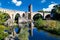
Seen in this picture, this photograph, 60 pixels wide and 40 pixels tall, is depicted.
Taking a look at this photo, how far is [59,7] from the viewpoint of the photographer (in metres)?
20.4

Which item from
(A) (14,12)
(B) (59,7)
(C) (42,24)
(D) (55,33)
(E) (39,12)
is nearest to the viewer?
(D) (55,33)

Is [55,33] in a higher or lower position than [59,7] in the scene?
lower

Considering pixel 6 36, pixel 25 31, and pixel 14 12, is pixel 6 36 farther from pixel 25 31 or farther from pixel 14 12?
pixel 14 12

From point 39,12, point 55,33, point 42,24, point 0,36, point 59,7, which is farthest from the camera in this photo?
point 39,12

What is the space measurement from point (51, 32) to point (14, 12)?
453 inches

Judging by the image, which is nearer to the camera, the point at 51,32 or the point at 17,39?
the point at 17,39

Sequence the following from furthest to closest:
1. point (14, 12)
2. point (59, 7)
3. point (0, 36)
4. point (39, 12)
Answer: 1. point (39, 12)
2. point (14, 12)
3. point (59, 7)
4. point (0, 36)

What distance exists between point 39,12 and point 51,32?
42.6 feet

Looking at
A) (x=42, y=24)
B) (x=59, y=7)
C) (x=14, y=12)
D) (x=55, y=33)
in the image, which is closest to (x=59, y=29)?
(x=55, y=33)

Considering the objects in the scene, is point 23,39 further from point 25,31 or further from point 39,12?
point 39,12

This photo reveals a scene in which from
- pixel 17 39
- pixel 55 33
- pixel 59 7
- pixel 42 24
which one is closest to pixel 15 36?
pixel 17 39

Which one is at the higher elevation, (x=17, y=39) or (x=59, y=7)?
(x=59, y=7)

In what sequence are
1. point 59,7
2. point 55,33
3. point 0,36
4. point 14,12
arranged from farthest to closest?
point 14,12 < point 59,7 < point 55,33 < point 0,36

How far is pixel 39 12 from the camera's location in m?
26.8
